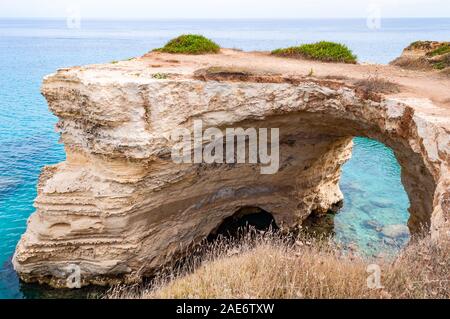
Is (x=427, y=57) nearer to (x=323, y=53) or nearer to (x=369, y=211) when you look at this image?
(x=323, y=53)

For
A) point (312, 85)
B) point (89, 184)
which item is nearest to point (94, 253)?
point (89, 184)

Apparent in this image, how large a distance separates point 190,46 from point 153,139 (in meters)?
7.59

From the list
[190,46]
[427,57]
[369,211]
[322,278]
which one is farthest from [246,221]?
[322,278]

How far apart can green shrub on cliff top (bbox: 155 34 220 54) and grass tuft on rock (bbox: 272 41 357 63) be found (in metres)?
2.94

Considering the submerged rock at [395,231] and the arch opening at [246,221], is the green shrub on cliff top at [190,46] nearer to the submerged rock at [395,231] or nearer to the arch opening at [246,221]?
the arch opening at [246,221]

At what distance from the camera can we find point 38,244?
484 inches

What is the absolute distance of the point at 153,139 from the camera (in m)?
11.2

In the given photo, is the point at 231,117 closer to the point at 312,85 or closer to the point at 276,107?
the point at 276,107

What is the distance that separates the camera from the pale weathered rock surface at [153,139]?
36.1ft

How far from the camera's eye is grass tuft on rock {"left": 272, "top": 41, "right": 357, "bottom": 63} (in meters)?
16.3

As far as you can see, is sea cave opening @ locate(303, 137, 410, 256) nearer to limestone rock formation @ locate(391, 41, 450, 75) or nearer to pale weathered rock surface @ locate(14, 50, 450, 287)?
pale weathered rock surface @ locate(14, 50, 450, 287)

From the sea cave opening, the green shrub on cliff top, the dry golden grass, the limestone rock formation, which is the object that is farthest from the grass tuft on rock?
the dry golden grass
